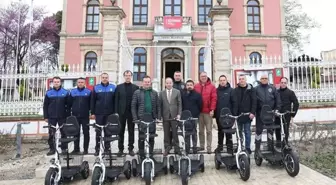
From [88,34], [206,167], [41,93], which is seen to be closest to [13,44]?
[88,34]

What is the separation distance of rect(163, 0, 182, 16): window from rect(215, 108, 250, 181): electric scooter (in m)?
19.6

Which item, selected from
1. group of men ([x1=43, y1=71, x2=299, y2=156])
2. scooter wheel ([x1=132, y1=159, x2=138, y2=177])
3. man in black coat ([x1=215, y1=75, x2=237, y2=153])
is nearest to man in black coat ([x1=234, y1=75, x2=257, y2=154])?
group of men ([x1=43, y1=71, x2=299, y2=156])

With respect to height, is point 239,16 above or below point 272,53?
above

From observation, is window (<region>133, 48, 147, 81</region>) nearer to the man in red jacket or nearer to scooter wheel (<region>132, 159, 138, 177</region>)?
the man in red jacket

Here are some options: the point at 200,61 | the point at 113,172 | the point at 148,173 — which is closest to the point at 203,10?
the point at 200,61

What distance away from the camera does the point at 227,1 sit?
23.6 m

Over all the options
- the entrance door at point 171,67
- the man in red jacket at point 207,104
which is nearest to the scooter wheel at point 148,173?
the man in red jacket at point 207,104

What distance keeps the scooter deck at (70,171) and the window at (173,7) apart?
20280mm

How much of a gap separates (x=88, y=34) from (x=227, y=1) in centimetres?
1221

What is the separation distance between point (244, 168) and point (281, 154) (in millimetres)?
1128

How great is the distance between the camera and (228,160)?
5652mm

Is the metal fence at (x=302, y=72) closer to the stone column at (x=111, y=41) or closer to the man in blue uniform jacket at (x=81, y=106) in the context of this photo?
the stone column at (x=111, y=41)

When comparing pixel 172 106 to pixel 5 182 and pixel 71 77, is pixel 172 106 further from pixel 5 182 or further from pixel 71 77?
pixel 71 77

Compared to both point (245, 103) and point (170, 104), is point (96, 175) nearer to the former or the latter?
point (170, 104)
